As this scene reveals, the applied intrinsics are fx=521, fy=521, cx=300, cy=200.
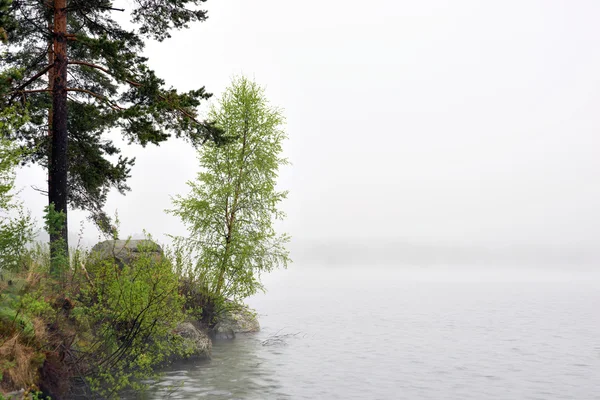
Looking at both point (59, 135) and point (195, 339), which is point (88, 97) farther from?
point (195, 339)

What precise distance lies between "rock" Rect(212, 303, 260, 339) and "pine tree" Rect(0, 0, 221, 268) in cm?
708

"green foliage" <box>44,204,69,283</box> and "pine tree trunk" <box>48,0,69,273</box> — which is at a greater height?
"pine tree trunk" <box>48,0,69,273</box>

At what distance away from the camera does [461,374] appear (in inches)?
682

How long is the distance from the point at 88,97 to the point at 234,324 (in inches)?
497

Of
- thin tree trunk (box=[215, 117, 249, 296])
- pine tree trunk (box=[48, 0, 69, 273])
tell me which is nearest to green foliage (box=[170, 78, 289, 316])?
thin tree trunk (box=[215, 117, 249, 296])

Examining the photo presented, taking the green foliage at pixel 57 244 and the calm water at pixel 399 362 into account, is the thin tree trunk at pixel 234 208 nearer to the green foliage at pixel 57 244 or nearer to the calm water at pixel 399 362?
the calm water at pixel 399 362

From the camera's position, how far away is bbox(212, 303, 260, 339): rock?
24.0 m

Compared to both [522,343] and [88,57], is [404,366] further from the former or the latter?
[88,57]

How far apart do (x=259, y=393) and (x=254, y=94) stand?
1524 cm

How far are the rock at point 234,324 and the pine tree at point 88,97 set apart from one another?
7.08 metres

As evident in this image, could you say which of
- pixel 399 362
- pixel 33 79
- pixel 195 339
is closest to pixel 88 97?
pixel 33 79

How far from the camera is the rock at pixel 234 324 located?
23984 millimetres

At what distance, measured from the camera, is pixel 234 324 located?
84.4ft

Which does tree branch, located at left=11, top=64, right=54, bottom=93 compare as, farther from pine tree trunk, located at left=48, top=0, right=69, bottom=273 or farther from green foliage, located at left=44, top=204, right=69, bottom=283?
green foliage, located at left=44, top=204, right=69, bottom=283
